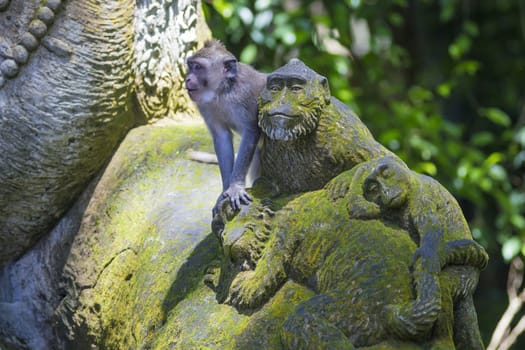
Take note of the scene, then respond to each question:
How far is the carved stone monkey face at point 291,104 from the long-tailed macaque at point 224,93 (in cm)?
60

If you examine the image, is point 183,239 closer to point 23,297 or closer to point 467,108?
point 23,297

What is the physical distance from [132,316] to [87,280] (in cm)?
46

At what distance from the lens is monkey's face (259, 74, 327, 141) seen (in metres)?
2.71

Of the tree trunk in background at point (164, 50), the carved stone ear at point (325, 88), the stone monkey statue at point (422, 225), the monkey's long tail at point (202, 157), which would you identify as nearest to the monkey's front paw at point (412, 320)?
the stone monkey statue at point (422, 225)

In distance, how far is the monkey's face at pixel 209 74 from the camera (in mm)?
3543

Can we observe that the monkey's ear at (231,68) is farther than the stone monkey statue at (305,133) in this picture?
Yes

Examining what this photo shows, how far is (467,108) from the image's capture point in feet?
25.7

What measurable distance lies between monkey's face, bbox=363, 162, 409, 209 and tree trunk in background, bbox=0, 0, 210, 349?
1597 millimetres

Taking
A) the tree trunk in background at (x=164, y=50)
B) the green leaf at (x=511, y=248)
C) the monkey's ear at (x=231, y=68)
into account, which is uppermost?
the monkey's ear at (x=231, y=68)

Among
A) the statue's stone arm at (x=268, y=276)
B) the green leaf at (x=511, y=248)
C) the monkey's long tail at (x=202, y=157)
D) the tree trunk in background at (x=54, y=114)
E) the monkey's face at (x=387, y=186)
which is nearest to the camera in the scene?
the monkey's face at (x=387, y=186)

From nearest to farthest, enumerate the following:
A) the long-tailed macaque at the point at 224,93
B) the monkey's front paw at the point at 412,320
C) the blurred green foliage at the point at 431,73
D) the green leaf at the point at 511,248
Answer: the monkey's front paw at the point at 412,320
the long-tailed macaque at the point at 224,93
the green leaf at the point at 511,248
the blurred green foliage at the point at 431,73

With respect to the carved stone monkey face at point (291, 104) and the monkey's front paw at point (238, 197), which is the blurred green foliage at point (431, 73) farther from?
the carved stone monkey face at point (291, 104)

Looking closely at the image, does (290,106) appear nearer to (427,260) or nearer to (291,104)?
(291,104)

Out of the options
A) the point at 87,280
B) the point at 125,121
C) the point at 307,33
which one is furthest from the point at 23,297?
the point at 307,33
